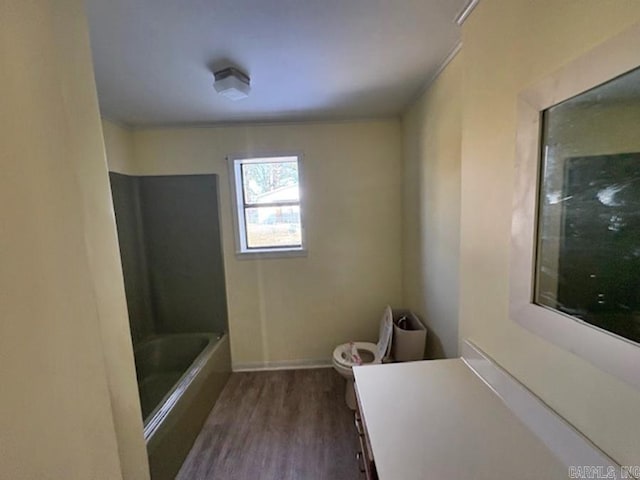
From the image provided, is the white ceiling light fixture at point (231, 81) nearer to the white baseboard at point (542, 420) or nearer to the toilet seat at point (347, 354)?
the white baseboard at point (542, 420)

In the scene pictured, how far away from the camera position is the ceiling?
3.92 feet

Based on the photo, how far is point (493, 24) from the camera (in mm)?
1083

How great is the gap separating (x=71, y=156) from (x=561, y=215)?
1.37 m

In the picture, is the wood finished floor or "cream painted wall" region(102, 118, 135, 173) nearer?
the wood finished floor

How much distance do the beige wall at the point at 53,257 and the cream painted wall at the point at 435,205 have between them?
5.37 feet

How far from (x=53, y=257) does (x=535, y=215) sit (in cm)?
131

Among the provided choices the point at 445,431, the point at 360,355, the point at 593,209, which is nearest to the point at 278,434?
the point at 360,355

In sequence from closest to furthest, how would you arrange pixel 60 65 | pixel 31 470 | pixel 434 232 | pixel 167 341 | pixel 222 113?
pixel 31 470
pixel 60 65
pixel 434 232
pixel 222 113
pixel 167 341

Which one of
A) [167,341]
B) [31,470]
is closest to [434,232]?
[31,470]

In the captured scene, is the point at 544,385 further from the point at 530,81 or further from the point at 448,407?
the point at 530,81

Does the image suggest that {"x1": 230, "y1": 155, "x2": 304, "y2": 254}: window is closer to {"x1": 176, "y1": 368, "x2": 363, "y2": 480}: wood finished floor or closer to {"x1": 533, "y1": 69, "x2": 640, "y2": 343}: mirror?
{"x1": 176, "y1": 368, "x2": 363, "y2": 480}: wood finished floor

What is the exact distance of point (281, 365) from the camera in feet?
10.1

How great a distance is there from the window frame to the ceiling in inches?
21.0

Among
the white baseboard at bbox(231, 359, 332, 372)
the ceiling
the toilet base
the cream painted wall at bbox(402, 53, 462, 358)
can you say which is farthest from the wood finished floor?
the ceiling
